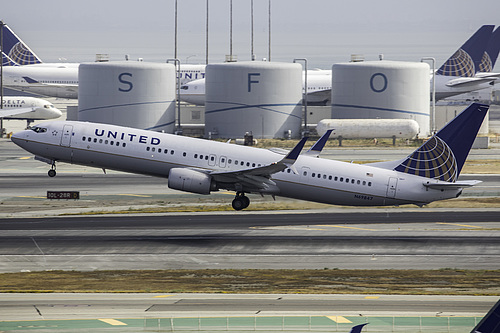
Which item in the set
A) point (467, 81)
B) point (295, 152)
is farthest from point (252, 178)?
point (467, 81)

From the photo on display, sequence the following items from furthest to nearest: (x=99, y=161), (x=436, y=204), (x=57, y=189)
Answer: (x=57, y=189)
(x=436, y=204)
(x=99, y=161)

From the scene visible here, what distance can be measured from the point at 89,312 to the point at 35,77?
530ft

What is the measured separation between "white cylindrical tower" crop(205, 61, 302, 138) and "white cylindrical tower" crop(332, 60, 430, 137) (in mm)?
9522

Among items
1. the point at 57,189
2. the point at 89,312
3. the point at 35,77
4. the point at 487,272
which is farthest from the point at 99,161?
the point at 35,77

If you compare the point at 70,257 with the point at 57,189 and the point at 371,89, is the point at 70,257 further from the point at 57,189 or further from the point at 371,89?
the point at 371,89

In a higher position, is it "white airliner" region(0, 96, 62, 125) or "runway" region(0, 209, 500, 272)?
"white airliner" region(0, 96, 62, 125)

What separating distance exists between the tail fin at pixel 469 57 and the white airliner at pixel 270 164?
11203cm

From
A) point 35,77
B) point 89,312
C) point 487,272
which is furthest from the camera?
point 35,77

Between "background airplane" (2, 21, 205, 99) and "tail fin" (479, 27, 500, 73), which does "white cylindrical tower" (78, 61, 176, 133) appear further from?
"tail fin" (479, 27, 500, 73)

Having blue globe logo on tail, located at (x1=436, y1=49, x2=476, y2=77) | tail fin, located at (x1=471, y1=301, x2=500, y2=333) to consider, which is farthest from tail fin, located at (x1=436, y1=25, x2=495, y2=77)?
tail fin, located at (x1=471, y1=301, x2=500, y2=333)

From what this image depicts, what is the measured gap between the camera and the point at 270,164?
54.2m

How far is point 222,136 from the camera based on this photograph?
129 meters

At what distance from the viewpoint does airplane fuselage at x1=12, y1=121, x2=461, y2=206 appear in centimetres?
5584

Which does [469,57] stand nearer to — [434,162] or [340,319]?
[434,162]
